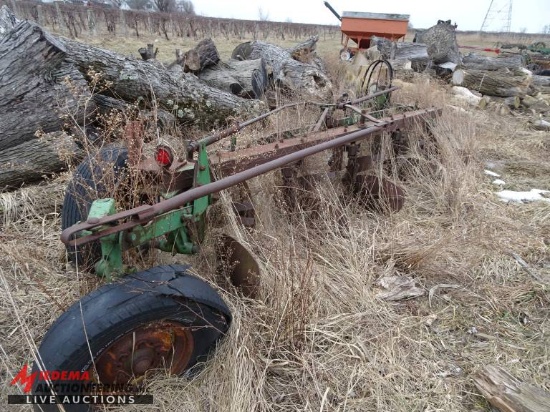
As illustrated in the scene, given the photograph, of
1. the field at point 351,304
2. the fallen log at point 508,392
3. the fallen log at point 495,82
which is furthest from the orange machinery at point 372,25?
the fallen log at point 508,392

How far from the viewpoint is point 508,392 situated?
1.63 metres

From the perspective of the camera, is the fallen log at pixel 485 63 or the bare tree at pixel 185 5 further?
the bare tree at pixel 185 5

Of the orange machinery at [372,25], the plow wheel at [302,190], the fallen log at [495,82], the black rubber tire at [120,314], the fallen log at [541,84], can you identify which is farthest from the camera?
the orange machinery at [372,25]

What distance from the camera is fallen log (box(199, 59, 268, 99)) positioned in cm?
557

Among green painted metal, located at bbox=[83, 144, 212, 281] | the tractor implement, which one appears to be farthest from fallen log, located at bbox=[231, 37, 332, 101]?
green painted metal, located at bbox=[83, 144, 212, 281]

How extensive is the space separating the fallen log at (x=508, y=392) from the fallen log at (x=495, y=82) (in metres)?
7.85

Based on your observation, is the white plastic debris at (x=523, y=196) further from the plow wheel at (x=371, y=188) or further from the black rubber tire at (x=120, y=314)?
the black rubber tire at (x=120, y=314)

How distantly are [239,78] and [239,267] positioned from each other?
4.22 metres

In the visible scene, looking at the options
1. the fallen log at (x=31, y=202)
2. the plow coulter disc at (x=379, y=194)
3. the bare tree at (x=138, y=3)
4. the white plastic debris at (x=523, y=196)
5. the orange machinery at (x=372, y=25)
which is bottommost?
the white plastic debris at (x=523, y=196)

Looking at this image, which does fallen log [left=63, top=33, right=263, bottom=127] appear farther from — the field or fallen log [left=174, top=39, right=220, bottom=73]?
the field

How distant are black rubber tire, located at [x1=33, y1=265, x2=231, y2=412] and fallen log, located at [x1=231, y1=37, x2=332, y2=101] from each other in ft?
14.9

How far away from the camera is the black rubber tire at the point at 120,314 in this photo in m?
1.35

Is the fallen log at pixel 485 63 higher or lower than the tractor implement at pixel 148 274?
higher

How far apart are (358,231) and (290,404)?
1572 millimetres
